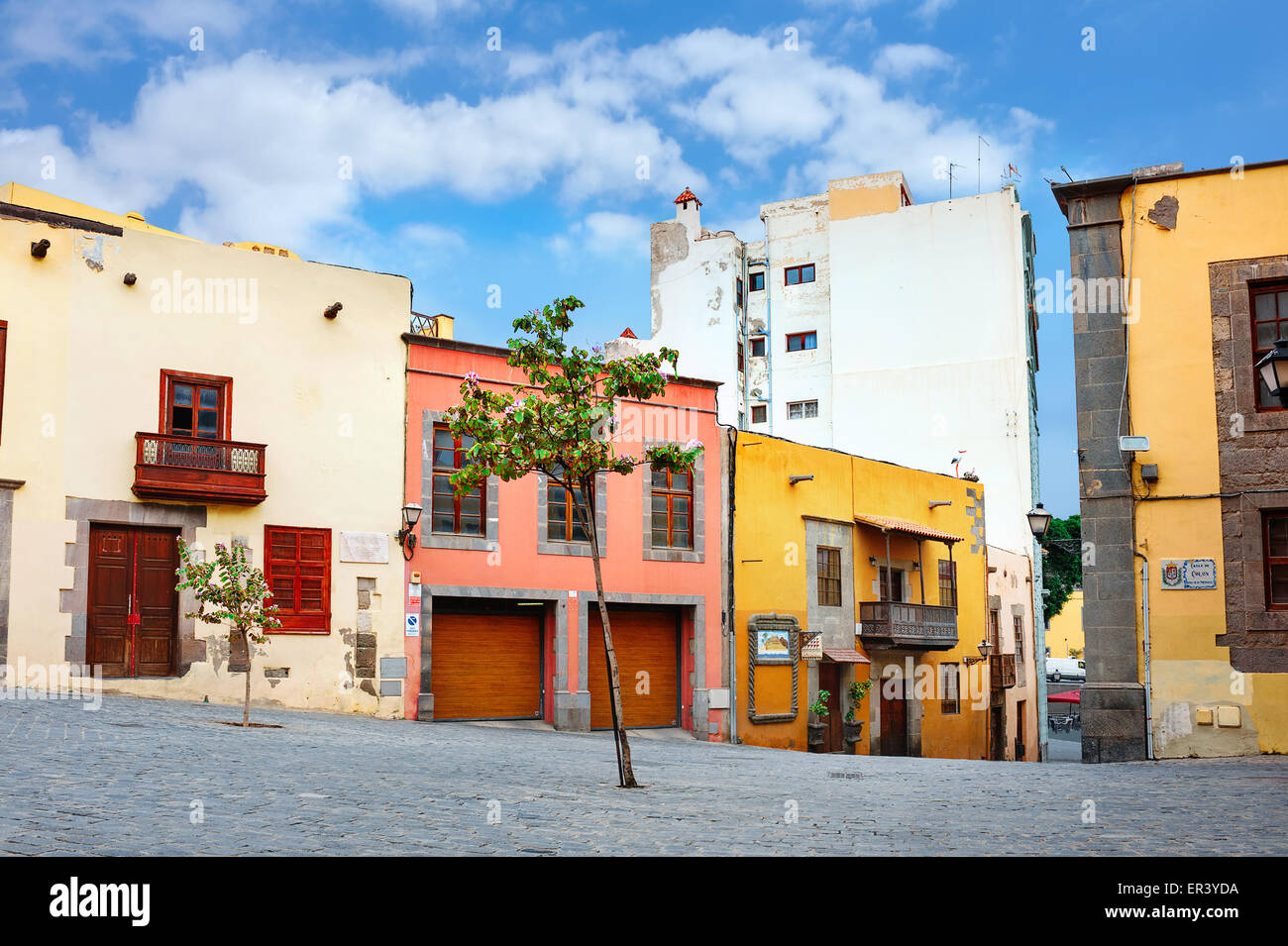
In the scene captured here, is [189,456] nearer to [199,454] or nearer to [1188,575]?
[199,454]

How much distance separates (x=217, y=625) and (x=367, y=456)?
3.90 meters

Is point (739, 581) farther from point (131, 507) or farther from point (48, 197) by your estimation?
point (48, 197)

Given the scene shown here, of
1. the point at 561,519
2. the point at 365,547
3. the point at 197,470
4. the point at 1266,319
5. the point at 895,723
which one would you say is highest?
the point at 1266,319

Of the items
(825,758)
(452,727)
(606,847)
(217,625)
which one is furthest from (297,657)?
(606,847)

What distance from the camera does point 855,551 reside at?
29.2 meters

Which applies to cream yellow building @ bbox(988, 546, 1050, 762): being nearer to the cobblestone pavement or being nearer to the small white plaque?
the cobblestone pavement

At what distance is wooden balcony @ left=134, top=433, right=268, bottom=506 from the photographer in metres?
19.4

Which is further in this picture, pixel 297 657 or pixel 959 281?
pixel 959 281

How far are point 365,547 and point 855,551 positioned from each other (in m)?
12.5

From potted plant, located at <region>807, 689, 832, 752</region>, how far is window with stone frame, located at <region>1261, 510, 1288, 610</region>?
40.1 feet

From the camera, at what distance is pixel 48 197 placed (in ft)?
79.2

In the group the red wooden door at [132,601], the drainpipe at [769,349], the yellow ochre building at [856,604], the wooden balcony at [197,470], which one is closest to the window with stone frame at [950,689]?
the yellow ochre building at [856,604]

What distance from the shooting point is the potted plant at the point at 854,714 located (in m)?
27.9

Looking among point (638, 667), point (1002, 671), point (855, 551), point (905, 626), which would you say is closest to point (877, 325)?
point (1002, 671)
